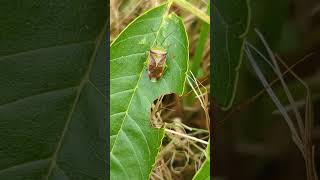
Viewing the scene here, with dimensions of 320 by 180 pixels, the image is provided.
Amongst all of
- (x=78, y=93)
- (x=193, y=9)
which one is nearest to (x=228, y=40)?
(x=193, y=9)

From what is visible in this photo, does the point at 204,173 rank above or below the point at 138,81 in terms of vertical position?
below

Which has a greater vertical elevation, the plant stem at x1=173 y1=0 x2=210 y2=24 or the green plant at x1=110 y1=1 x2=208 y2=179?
the plant stem at x1=173 y1=0 x2=210 y2=24

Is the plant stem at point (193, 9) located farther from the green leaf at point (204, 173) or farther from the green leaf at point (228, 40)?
the green leaf at point (204, 173)

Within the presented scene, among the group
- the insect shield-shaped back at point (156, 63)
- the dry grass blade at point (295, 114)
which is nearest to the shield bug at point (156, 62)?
the insect shield-shaped back at point (156, 63)

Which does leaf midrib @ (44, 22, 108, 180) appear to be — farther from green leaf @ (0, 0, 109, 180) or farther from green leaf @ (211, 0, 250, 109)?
green leaf @ (211, 0, 250, 109)

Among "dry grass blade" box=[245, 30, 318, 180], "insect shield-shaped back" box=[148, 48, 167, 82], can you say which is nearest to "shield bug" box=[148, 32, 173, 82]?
"insect shield-shaped back" box=[148, 48, 167, 82]

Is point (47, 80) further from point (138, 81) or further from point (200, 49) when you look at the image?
point (200, 49)

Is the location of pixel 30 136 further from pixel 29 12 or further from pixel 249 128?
pixel 249 128
